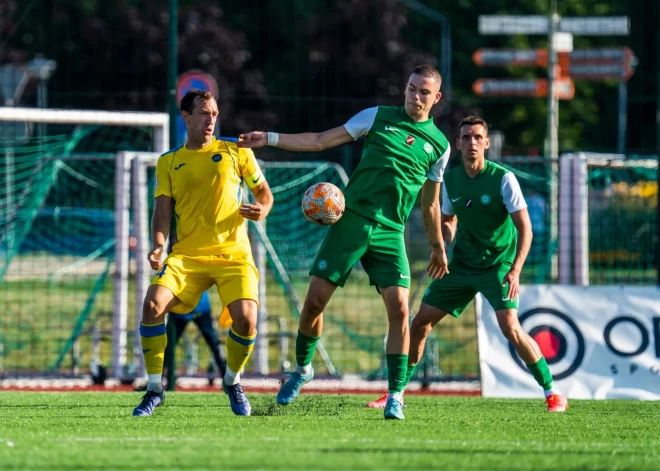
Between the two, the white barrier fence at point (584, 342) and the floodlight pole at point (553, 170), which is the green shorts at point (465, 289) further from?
the floodlight pole at point (553, 170)

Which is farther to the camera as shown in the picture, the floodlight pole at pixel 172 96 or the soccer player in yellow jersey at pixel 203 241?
the floodlight pole at pixel 172 96

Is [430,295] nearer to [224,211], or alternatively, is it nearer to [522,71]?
[224,211]

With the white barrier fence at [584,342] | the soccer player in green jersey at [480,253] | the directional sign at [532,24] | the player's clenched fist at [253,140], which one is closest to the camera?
the player's clenched fist at [253,140]

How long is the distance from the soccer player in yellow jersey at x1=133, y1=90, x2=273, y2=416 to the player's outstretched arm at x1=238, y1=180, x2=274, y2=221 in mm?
11

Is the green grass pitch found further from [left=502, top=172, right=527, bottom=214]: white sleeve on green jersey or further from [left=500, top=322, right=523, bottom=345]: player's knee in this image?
Answer: [left=502, top=172, right=527, bottom=214]: white sleeve on green jersey

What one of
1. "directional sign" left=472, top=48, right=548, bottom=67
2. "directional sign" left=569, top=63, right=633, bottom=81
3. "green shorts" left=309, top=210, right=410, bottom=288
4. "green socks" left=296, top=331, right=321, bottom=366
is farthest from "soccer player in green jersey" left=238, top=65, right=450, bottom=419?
"directional sign" left=472, top=48, right=548, bottom=67

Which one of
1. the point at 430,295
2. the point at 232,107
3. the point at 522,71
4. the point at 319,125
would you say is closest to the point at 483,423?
the point at 430,295

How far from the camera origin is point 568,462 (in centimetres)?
686

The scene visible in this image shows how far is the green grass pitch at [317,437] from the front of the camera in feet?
22.1

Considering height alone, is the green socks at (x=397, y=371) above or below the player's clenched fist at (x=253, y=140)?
below

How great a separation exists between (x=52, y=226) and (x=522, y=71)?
31004mm

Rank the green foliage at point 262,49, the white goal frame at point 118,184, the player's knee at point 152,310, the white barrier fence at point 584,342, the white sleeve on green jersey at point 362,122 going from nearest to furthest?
the player's knee at point 152,310 → the white sleeve on green jersey at point 362,122 → the white barrier fence at point 584,342 → the white goal frame at point 118,184 → the green foliage at point 262,49

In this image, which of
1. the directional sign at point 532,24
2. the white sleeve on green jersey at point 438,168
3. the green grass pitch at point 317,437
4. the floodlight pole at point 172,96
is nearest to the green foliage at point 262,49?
the directional sign at point 532,24

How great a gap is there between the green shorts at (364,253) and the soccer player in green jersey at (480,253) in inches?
51.3
